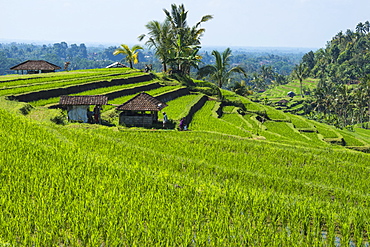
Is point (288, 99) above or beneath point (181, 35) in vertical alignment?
beneath

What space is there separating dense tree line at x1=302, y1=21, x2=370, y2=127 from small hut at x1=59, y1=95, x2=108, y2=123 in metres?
30.3

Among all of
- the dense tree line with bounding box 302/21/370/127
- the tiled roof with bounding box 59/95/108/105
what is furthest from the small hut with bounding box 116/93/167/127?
the dense tree line with bounding box 302/21/370/127

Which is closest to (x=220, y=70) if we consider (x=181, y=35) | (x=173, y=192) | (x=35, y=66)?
(x=181, y=35)

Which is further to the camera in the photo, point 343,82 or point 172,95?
point 343,82

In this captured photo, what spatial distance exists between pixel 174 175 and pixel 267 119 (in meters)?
17.8

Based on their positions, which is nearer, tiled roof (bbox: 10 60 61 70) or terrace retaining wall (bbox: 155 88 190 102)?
terrace retaining wall (bbox: 155 88 190 102)

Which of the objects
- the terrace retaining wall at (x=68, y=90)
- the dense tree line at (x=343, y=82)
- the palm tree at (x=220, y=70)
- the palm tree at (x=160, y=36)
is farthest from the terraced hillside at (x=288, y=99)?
the terrace retaining wall at (x=68, y=90)

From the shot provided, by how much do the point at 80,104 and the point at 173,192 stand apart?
1007 centimetres

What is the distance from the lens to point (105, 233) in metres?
4.50

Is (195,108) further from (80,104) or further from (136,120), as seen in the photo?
(80,104)

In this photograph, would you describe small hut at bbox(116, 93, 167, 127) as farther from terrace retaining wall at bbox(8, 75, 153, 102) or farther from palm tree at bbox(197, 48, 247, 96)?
palm tree at bbox(197, 48, 247, 96)

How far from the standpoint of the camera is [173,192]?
626 centimetres

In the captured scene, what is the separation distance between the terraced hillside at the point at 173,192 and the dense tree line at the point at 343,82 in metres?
31.7

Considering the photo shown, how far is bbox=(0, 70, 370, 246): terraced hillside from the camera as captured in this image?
453 centimetres
